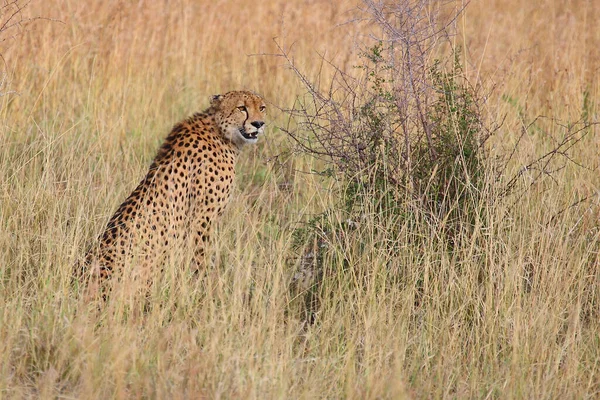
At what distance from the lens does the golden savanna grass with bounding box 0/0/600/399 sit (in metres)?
2.97

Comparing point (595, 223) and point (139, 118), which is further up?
point (139, 118)

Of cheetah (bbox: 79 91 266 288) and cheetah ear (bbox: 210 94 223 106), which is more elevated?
cheetah ear (bbox: 210 94 223 106)

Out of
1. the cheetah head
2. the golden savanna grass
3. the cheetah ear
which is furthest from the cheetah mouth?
the golden savanna grass

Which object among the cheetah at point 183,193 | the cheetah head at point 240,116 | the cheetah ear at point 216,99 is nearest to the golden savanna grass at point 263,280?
the cheetah at point 183,193

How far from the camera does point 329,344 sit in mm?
3338

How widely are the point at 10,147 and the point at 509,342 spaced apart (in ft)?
9.44

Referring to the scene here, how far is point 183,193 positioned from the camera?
4.07m

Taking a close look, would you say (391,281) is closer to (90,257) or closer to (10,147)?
(90,257)

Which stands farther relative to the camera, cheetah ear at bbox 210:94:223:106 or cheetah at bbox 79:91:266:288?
cheetah ear at bbox 210:94:223:106

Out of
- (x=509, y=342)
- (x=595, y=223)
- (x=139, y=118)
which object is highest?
(x=139, y=118)

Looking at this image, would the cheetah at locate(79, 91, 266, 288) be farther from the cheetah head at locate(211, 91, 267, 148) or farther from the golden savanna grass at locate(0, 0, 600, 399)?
the golden savanna grass at locate(0, 0, 600, 399)

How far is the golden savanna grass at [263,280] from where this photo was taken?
2.97m

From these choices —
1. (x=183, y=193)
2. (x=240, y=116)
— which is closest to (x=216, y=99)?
(x=240, y=116)

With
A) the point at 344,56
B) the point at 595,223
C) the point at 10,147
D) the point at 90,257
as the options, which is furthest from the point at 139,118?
the point at 595,223
